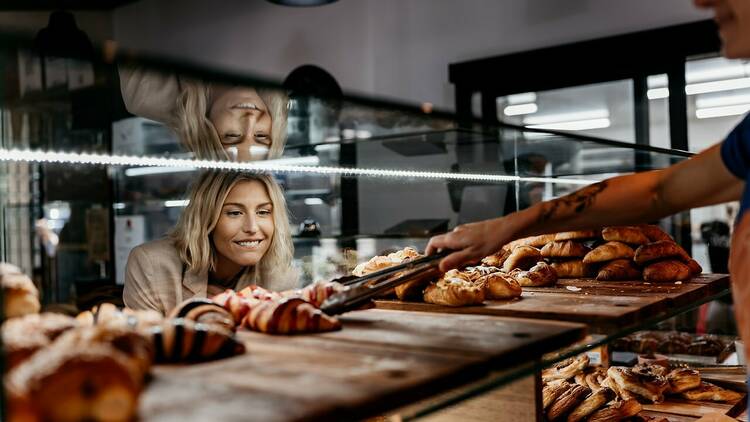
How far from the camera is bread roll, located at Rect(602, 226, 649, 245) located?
2422mm

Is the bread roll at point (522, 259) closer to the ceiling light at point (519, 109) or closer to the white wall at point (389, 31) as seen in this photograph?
the white wall at point (389, 31)

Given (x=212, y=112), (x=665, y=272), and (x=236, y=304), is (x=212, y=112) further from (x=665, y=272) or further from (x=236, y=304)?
(x=665, y=272)

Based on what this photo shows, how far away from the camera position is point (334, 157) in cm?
183

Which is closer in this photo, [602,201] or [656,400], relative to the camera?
[602,201]

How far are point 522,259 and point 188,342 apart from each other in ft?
5.04

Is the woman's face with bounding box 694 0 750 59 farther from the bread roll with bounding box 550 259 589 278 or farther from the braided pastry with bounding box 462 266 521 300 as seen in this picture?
the bread roll with bounding box 550 259 589 278

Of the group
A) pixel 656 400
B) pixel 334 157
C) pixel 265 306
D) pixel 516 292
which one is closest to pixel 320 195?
pixel 334 157

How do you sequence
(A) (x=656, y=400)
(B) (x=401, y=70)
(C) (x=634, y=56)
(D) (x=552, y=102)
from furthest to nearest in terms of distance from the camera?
(B) (x=401, y=70)
(D) (x=552, y=102)
(C) (x=634, y=56)
(A) (x=656, y=400)

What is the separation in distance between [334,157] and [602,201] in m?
0.68

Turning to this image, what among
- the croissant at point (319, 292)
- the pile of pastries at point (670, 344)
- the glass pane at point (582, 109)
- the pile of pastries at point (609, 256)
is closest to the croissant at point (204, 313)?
the croissant at point (319, 292)

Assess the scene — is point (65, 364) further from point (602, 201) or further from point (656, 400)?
point (656, 400)

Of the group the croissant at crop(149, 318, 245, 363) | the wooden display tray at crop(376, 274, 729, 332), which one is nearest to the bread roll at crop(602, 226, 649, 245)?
the wooden display tray at crop(376, 274, 729, 332)

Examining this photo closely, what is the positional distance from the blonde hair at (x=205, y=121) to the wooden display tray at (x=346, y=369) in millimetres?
431

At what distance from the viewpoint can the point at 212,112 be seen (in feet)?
4.47
